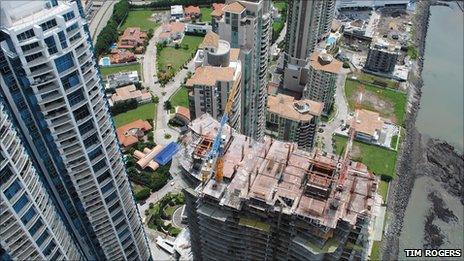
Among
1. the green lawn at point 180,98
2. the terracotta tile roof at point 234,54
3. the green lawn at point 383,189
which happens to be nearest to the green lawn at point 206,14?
the green lawn at point 180,98

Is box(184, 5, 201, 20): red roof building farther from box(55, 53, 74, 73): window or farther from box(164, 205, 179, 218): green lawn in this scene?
box(55, 53, 74, 73): window

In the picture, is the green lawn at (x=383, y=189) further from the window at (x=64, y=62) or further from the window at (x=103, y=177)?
the window at (x=64, y=62)

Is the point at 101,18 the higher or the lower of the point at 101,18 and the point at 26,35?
the lower

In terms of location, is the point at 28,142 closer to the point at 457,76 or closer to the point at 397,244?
the point at 397,244

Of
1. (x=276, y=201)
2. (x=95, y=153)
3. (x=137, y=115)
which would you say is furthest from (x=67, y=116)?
(x=137, y=115)

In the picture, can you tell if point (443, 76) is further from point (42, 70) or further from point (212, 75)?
point (42, 70)
